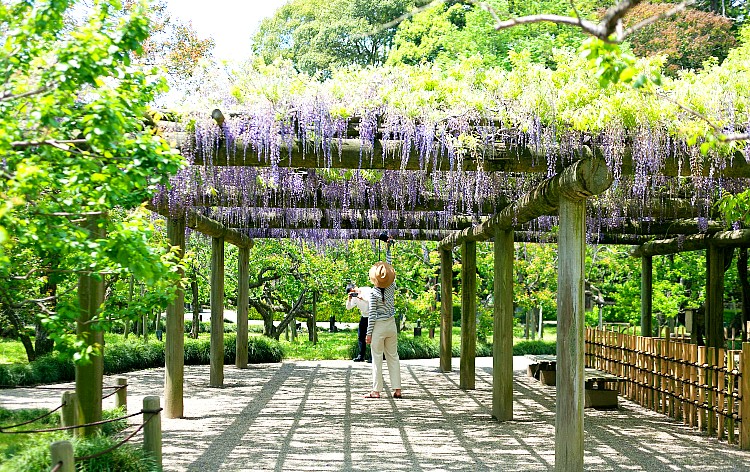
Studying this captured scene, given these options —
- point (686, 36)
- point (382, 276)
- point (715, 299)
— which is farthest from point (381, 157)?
point (686, 36)

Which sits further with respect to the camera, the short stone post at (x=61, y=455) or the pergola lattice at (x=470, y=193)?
the pergola lattice at (x=470, y=193)

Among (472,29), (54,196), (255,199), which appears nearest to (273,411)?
(255,199)

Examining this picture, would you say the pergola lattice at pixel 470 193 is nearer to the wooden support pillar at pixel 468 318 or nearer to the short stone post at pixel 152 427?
the wooden support pillar at pixel 468 318

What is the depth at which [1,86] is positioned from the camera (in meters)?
3.42

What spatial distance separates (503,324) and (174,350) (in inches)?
116

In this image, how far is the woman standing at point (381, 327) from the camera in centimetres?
953

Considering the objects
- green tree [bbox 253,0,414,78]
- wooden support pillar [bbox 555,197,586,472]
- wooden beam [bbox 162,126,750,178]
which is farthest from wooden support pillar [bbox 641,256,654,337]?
green tree [bbox 253,0,414,78]

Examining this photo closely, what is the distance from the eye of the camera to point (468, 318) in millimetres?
10695

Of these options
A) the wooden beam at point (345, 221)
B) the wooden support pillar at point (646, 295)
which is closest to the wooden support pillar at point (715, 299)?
the wooden support pillar at point (646, 295)

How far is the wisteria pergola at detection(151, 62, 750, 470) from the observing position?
534cm

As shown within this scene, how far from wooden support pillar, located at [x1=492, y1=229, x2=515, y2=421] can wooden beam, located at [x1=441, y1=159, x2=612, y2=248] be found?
0.71 ft

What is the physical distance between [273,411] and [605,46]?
631cm

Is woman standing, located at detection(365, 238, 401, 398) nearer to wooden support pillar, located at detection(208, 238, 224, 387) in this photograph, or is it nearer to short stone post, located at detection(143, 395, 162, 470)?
wooden support pillar, located at detection(208, 238, 224, 387)

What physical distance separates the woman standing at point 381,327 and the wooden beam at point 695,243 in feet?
13.1
